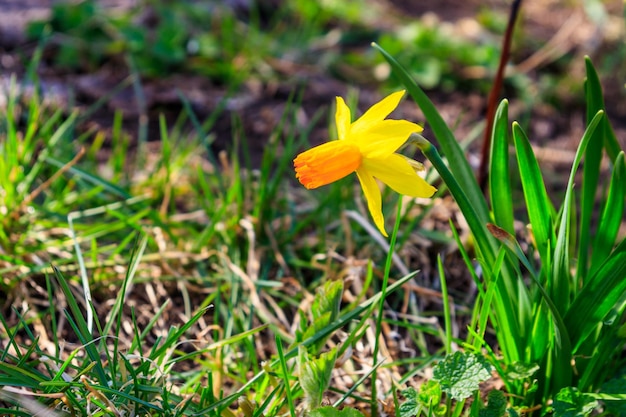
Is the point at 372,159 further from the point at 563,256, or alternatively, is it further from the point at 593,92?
the point at 593,92

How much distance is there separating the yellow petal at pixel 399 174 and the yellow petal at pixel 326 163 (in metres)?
0.04

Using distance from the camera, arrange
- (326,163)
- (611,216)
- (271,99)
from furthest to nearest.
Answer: (271,99), (611,216), (326,163)

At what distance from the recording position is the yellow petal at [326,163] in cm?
126

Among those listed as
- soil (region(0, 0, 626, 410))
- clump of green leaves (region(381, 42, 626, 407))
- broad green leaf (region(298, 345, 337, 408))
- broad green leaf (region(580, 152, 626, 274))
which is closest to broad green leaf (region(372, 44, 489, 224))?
clump of green leaves (region(381, 42, 626, 407))

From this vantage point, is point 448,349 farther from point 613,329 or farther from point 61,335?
point 61,335

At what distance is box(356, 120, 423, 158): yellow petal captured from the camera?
1251mm

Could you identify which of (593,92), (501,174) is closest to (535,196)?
(501,174)

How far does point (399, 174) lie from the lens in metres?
1.28

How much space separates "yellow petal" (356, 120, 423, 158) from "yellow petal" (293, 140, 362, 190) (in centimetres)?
2

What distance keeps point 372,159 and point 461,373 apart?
44 cm

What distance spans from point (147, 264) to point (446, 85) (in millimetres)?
1951

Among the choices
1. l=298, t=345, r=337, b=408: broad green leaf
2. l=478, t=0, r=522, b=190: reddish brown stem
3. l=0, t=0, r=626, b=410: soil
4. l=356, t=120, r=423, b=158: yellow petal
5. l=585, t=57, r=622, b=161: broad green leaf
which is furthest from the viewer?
l=0, t=0, r=626, b=410: soil

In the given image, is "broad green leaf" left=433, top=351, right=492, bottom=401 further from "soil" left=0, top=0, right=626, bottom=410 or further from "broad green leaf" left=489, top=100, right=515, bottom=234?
"soil" left=0, top=0, right=626, bottom=410

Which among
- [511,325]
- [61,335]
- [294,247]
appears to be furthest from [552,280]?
[61,335]
